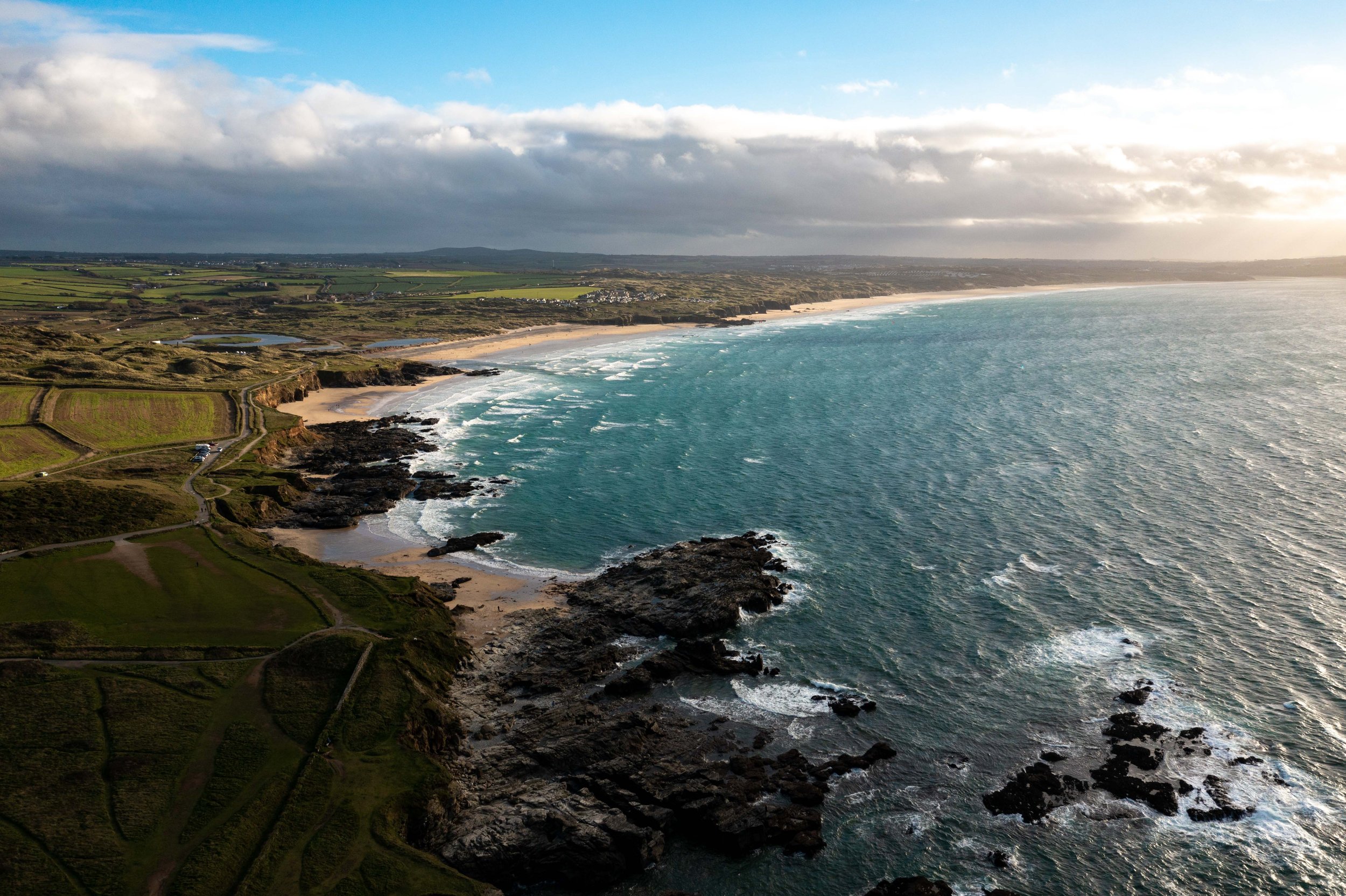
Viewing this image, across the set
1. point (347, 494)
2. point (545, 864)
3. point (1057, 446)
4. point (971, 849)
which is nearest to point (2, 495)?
point (347, 494)

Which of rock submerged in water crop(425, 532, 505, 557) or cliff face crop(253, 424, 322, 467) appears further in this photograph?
cliff face crop(253, 424, 322, 467)

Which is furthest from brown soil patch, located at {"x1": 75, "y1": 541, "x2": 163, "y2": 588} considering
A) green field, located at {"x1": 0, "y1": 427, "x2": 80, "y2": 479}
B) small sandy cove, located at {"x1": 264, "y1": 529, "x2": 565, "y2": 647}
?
green field, located at {"x1": 0, "y1": 427, "x2": 80, "y2": 479}

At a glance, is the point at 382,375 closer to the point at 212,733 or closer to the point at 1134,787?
the point at 212,733

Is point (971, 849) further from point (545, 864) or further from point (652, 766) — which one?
point (545, 864)

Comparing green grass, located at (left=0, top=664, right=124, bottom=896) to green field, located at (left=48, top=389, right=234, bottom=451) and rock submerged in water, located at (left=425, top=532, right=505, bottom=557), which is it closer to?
rock submerged in water, located at (left=425, top=532, right=505, bottom=557)

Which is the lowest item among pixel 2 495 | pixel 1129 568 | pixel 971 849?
pixel 971 849

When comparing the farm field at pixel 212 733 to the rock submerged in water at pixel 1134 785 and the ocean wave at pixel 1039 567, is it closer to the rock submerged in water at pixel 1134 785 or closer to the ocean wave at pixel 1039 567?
the rock submerged in water at pixel 1134 785
